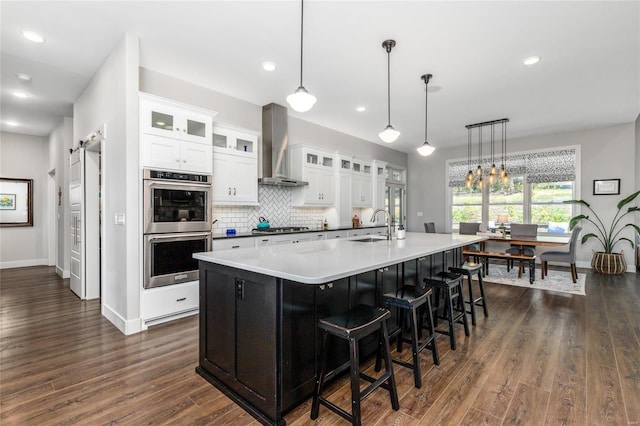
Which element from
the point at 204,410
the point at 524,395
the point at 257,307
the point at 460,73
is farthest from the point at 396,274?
the point at 460,73

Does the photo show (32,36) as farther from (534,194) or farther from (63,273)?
(534,194)

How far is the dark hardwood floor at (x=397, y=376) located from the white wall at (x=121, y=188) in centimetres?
33

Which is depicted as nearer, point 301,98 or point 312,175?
point 301,98

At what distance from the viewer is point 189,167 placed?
3.57 metres

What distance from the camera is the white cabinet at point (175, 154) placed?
3.22 meters

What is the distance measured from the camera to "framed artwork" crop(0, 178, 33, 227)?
6473 mm

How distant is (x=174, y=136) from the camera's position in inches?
135

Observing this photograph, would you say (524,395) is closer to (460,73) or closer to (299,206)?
(460,73)

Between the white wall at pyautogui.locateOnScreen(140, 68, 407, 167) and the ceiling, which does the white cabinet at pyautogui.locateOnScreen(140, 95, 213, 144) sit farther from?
the white wall at pyautogui.locateOnScreen(140, 68, 407, 167)

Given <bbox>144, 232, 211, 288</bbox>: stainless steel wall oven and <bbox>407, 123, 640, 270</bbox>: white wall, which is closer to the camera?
<bbox>144, 232, 211, 288</bbox>: stainless steel wall oven

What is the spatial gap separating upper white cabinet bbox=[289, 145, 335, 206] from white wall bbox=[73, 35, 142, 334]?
2866mm

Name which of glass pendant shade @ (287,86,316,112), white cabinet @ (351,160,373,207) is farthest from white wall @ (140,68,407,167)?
glass pendant shade @ (287,86,316,112)

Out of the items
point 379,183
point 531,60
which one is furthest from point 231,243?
point 379,183

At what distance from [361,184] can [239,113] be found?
10.4ft
